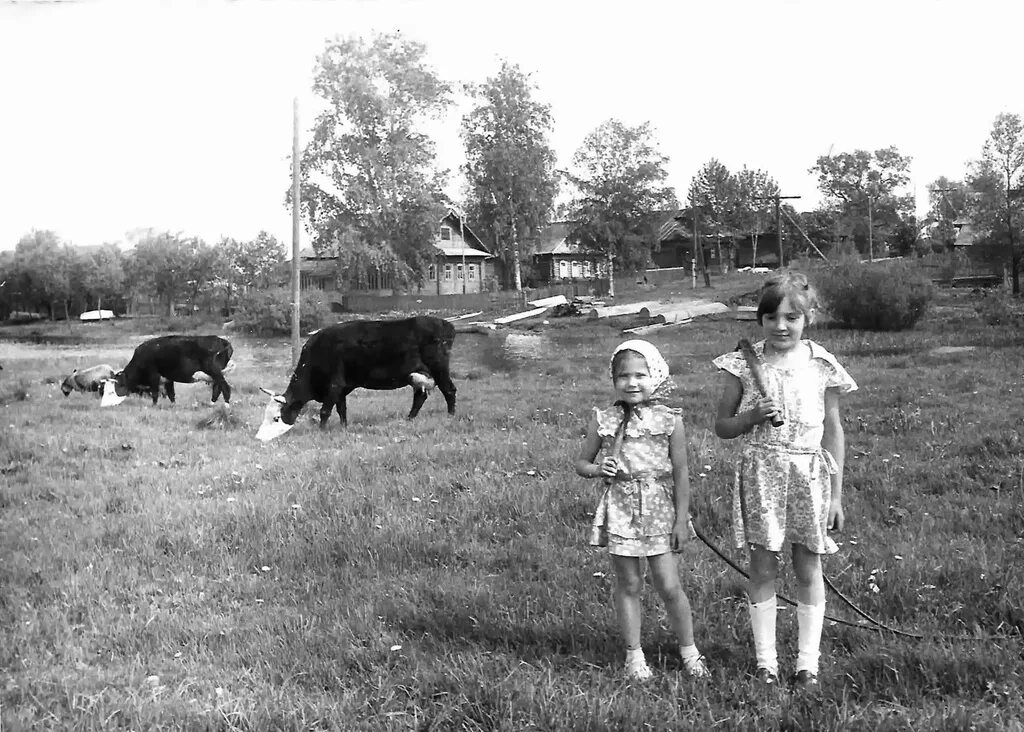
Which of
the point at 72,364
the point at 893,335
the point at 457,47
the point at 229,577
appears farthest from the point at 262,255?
the point at 893,335

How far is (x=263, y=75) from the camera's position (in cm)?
378

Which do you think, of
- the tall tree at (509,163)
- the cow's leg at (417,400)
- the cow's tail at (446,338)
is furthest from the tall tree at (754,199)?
the cow's leg at (417,400)

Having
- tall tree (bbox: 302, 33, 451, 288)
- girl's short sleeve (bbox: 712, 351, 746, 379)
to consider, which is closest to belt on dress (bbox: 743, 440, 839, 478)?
girl's short sleeve (bbox: 712, 351, 746, 379)

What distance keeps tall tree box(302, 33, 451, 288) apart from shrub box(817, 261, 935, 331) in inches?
81.3

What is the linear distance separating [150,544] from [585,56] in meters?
2.89

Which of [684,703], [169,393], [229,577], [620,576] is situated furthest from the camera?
[169,393]

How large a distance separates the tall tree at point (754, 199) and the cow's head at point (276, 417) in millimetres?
3100

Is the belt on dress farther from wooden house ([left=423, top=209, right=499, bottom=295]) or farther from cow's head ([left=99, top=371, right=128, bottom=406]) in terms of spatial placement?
cow's head ([left=99, top=371, right=128, bottom=406])

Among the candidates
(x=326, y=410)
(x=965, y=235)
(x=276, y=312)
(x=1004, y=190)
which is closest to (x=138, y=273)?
(x=276, y=312)

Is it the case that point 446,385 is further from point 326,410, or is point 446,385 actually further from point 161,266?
point 161,266

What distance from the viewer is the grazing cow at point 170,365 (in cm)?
449

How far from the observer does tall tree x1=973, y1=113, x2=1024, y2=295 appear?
13.1 ft

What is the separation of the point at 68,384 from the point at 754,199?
3814mm

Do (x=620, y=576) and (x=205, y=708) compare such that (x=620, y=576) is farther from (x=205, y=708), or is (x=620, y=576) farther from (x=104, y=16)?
(x=104, y=16)
